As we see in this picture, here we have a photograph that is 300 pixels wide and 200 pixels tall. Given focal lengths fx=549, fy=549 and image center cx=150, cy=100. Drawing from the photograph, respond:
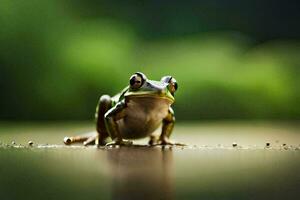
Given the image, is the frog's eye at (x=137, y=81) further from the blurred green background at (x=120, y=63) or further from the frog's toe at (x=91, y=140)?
the blurred green background at (x=120, y=63)

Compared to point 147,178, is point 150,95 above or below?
above

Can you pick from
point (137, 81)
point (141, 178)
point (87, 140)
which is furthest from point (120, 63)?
point (141, 178)

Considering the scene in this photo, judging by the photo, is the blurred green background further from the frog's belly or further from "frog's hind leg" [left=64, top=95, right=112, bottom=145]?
the frog's belly

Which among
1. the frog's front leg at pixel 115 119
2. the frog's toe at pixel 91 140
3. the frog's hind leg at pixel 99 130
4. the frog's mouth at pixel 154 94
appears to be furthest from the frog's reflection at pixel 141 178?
the frog's toe at pixel 91 140

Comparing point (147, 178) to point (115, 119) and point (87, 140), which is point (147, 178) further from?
point (87, 140)

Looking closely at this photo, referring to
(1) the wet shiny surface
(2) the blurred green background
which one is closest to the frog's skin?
(1) the wet shiny surface

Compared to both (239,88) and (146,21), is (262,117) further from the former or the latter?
(146,21)
